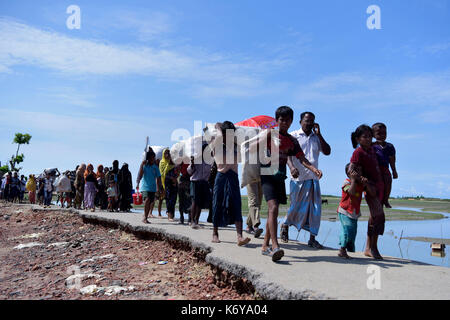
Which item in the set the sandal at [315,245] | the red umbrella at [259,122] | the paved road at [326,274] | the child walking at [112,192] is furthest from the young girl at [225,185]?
the child walking at [112,192]

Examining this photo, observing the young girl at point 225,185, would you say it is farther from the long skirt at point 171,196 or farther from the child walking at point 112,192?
the child walking at point 112,192

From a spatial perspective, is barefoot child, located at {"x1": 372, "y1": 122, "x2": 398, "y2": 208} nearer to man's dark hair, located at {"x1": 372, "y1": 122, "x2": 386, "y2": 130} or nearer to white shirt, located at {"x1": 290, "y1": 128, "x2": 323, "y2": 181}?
man's dark hair, located at {"x1": 372, "y1": 122, "x2": 386, "y2": 130}

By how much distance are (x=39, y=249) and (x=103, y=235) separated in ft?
5.01

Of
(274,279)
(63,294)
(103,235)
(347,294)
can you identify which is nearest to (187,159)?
(103,235)

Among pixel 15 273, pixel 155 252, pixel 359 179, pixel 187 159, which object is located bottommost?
pixel 15 273

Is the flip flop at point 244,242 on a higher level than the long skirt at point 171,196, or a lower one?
lower

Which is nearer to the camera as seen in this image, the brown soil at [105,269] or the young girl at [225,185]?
the brown soil at [105,269]

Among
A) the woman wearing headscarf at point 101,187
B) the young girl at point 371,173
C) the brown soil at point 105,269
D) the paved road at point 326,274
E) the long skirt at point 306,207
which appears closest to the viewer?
the paved road at point 326,274

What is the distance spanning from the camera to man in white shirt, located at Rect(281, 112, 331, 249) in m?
5.90

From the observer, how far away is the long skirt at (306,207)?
5.86 m

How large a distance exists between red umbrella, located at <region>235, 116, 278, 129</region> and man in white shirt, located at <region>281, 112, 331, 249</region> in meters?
3.74

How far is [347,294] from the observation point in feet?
10.6

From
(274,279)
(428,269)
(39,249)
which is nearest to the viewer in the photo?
(274,279)

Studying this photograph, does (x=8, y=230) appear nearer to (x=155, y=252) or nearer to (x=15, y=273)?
(x=15, y=273)
